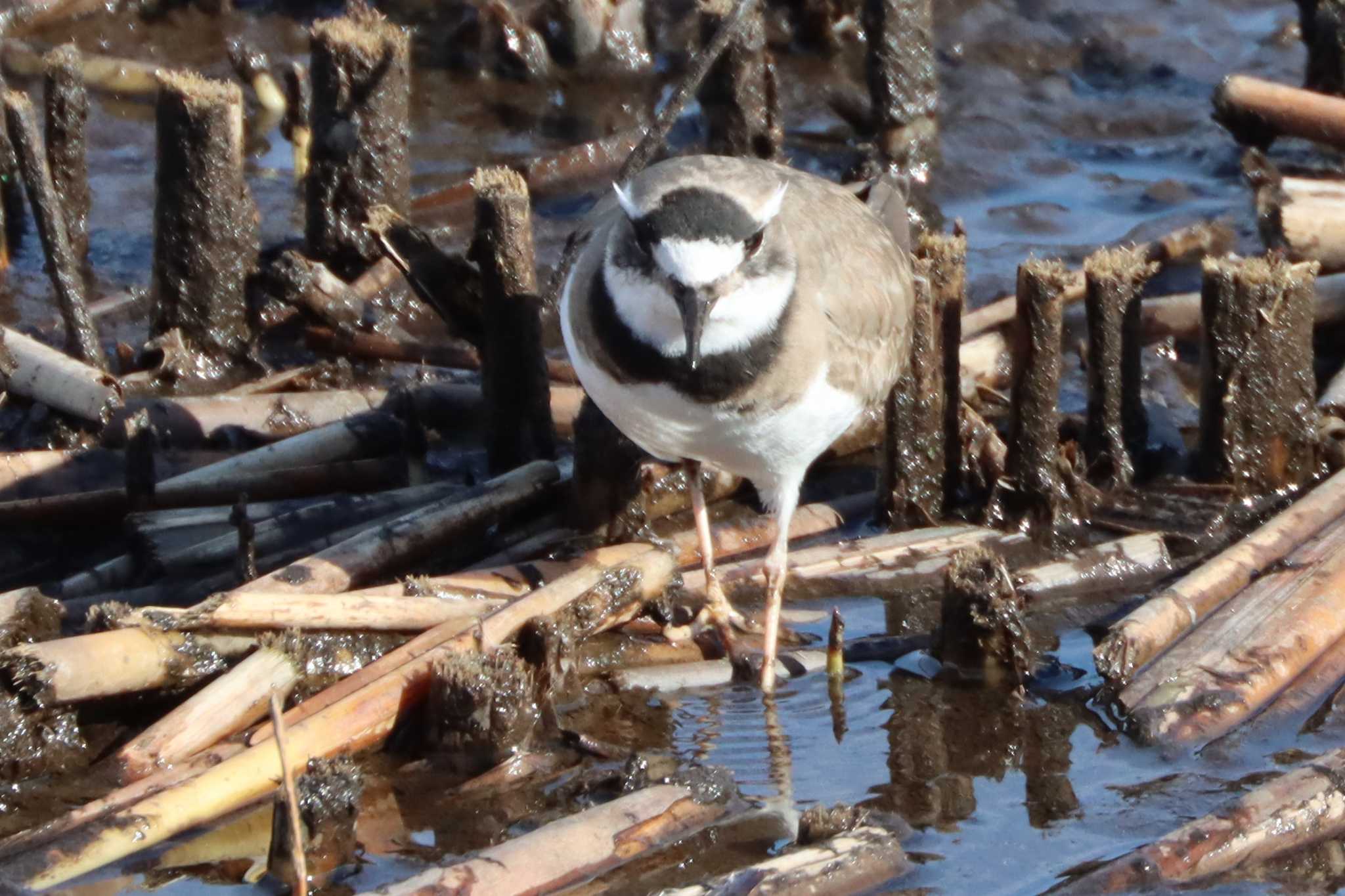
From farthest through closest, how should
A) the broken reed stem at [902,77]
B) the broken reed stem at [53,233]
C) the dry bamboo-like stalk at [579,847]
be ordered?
the broken reed stem at [902,77] < the broken reed stem at [53,233] < the dry bamboo-like stalk at [579,847]

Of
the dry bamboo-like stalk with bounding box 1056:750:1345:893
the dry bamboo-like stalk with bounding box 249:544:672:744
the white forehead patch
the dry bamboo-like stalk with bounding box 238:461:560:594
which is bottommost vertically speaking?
the dry bamboo-like stalk with bounding box 1056:750:1345:893

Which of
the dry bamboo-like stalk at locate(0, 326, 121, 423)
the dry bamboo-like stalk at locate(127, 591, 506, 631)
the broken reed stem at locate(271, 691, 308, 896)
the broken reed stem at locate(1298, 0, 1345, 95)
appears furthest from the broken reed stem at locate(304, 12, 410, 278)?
the broken reed stem at locate(1298, 0, 1345, 95)

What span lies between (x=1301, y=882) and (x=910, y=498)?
2292 millimetres

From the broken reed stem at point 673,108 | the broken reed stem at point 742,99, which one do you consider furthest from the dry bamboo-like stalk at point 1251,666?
the broken reed stem at point 742,99

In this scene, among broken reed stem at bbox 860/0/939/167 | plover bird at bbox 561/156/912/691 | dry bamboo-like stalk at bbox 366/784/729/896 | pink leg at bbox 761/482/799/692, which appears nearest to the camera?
dry bamboo-like stalk at bbox 366/784/729/896

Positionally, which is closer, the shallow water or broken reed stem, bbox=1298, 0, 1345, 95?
the shallow water

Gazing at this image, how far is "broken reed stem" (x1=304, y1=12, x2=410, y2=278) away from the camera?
751 cm

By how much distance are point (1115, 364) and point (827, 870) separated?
288 centimetres

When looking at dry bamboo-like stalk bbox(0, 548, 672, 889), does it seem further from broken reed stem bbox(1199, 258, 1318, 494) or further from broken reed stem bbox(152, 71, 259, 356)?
broken reed stem bbox(152, 71, 259, 356)

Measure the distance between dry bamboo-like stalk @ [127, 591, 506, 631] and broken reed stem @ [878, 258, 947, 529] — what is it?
166 centimetres

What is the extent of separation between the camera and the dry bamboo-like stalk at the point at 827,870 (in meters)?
4.16

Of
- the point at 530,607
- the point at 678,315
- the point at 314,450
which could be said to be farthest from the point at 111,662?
the point at 678,315

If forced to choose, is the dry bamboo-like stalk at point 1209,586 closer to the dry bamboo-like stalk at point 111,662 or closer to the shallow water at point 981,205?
the shallow water at point 981,205

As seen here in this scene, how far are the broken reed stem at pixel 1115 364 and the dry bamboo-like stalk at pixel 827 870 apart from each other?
101 inches
